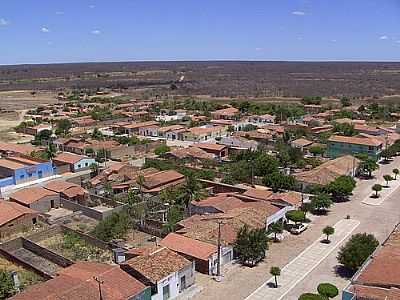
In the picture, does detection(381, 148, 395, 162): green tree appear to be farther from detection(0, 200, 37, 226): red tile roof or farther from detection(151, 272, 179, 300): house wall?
detection(0, 200, 37, 226): red tile roof

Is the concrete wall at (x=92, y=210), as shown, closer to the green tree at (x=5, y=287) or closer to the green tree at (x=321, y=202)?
the green tree at (x=5, y=287)

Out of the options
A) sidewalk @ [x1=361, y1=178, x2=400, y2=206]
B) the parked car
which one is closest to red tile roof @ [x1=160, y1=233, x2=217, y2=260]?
the parked car

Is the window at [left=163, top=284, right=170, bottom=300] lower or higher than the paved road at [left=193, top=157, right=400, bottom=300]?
higher

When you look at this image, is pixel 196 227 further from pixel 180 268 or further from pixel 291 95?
pixel 291 95

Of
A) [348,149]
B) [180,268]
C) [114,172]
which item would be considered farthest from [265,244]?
[348,149]

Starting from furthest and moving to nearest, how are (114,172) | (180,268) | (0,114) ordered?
(0,114) → (114,172) → (180,268)
